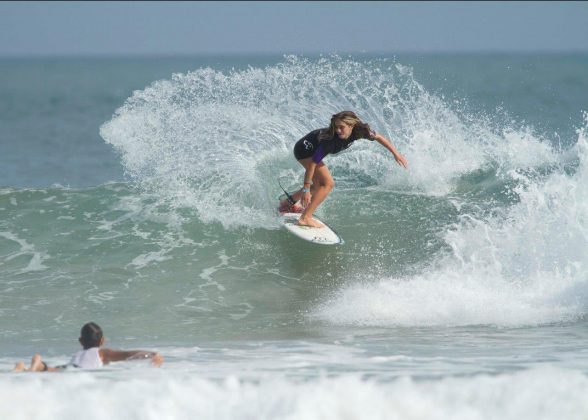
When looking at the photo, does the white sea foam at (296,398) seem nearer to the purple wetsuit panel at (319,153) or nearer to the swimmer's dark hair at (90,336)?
the swimmer's dark hair at (90,336)

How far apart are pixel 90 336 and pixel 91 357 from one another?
0.49 feet

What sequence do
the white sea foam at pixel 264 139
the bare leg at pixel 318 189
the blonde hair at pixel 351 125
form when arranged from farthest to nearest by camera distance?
the white sea foam at pixel 264 139
the bare leg at pixel 318 189
the blonde hair at pixel 351 125

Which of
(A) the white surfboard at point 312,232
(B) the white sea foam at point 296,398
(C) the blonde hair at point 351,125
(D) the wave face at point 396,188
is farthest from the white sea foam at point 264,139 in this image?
(B) the white sea foam at point 296,398

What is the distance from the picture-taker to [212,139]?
1380 cm

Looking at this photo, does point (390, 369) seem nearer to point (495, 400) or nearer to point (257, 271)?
point (495, 400)

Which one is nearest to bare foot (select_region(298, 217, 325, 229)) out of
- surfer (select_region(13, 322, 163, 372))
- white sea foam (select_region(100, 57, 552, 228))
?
white sea foam (select_region(100, 57, 552, 228))

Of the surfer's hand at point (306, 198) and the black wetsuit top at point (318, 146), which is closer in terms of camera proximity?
the black wetsuit top at point (318, 146)

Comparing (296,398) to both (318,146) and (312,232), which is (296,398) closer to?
(318,146)

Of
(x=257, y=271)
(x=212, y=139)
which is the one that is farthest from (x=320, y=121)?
(x=257, y=271)

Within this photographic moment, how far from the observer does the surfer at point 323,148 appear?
1064cm

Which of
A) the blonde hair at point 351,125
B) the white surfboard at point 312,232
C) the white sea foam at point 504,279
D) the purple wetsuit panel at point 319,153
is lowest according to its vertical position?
the white sea foam at point 504,279

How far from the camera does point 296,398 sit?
6.04 meters

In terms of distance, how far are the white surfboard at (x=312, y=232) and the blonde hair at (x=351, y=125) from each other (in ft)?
4.06

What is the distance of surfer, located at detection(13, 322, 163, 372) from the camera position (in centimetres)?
666
